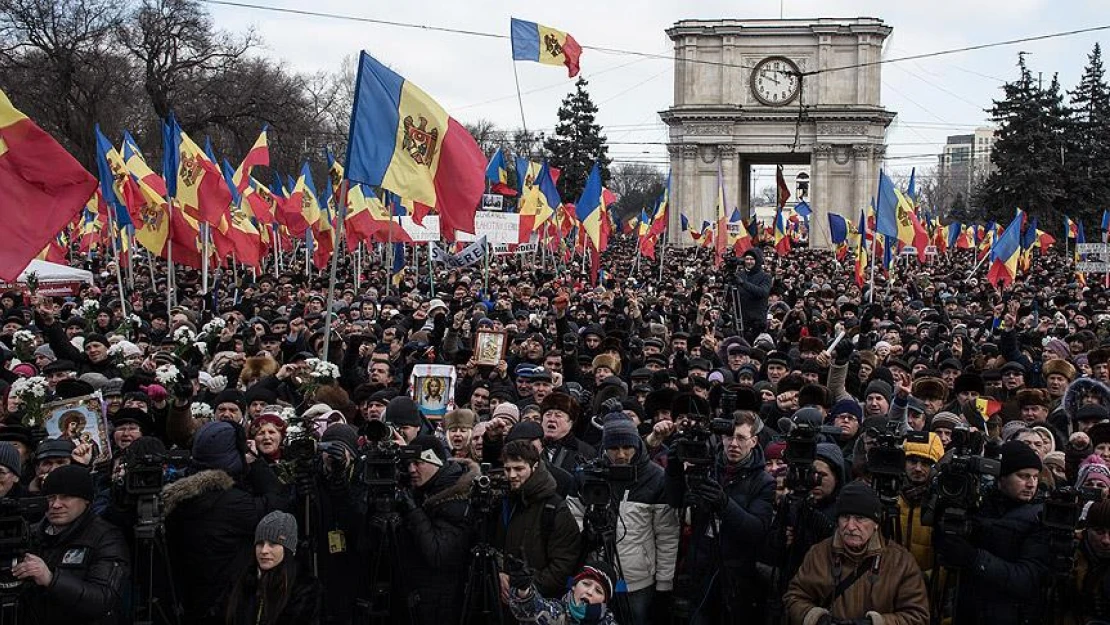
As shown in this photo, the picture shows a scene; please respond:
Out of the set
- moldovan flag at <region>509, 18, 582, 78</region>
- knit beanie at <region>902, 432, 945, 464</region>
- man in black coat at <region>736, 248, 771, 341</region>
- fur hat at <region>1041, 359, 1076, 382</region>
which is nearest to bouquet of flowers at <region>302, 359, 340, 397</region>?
knit beanie at <region>902, 432, 945, 464</region>

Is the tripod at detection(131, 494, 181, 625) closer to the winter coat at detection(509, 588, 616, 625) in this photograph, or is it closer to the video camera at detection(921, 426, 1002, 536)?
the winter coat at detection(509, 588, 616, 625)

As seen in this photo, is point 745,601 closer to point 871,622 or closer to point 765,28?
point 871,622

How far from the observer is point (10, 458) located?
6.11m

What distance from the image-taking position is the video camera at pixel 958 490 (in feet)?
17.2

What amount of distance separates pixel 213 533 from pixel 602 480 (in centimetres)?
199

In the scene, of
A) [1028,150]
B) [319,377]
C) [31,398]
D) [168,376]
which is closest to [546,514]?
[31,398]

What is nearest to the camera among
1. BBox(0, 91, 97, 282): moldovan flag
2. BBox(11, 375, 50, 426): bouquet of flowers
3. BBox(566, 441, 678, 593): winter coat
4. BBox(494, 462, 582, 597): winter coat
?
BBox(494, 462, 582, 597): winter coat

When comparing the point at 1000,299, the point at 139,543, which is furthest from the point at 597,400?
the point at 1000,299

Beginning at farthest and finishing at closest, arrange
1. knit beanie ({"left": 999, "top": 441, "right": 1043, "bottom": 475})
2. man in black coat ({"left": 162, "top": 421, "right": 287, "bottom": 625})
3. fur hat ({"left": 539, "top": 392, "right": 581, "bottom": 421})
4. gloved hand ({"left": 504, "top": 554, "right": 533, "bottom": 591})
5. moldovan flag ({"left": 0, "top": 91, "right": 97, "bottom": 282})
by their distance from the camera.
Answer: moldovan flag ({"left": 0, "top": 91, "right": 97, "bottom": 282}) → fur hat ({"left": 539, "top": 392, "right": 581, "bottom": 421}) → man in black coat ({"left": 162, "top": 421, "right": 287, "bottom": 625}) → knit beanie ({"left": 999, "top": 441, "right": 1043, "bottom": 475}) → gloved hand ({"left": 504, "top": 554, "right": 533, "bottom": 591})

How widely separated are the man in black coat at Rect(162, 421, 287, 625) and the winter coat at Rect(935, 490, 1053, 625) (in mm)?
3251

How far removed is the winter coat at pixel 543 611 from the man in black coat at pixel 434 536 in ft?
2.07

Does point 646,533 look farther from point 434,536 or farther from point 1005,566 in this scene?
point 1005,566

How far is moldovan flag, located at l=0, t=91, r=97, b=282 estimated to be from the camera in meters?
8.49

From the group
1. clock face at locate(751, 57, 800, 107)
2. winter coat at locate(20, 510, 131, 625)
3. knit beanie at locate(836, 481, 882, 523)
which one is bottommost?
winter coat at locate(20, 510, 131, 625)
